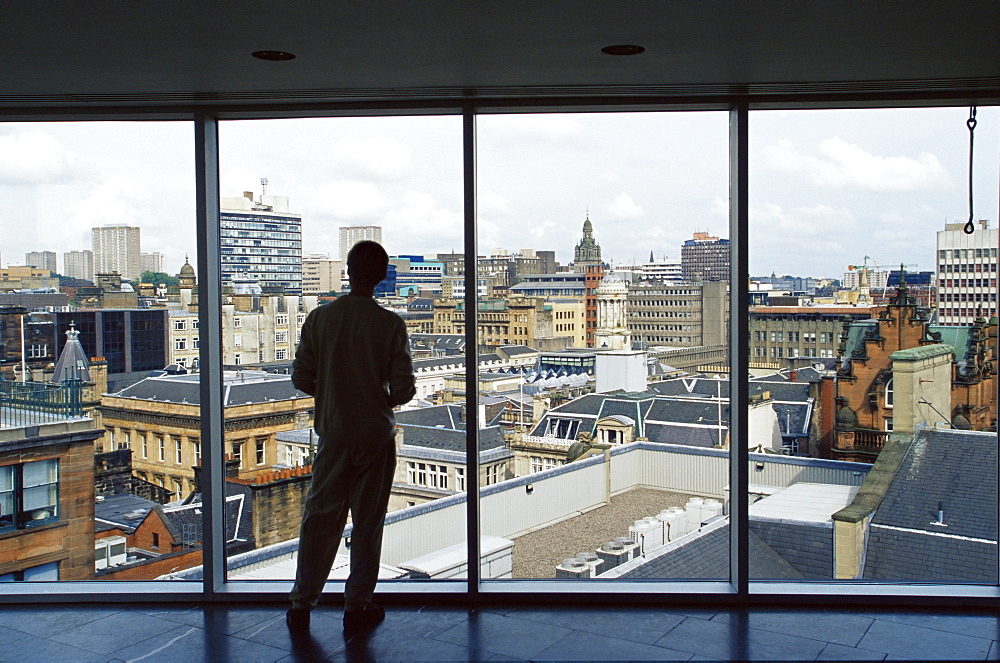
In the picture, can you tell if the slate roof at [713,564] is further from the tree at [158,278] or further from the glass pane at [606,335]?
the tree at [158,278]

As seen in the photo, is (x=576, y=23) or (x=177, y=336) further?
(x=177, y=336)

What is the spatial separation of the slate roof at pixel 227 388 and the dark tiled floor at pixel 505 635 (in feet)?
3.17

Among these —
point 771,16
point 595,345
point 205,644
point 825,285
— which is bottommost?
point 205,644

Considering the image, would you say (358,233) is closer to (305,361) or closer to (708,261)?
(305,361)

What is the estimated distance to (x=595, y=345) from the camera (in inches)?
158

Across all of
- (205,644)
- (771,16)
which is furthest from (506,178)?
(205,644)

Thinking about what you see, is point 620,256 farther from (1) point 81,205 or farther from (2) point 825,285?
(1) point 81,205

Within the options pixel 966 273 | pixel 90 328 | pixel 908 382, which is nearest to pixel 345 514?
pixel 90 328

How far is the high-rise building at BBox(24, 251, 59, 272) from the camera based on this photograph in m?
4.09

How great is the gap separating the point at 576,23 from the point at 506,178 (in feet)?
4.26

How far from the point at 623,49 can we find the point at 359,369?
158cm

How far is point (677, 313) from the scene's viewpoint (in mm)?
3965

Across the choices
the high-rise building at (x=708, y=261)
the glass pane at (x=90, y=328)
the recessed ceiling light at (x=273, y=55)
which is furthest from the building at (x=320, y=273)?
the high-rise building at (x=708, y=261)

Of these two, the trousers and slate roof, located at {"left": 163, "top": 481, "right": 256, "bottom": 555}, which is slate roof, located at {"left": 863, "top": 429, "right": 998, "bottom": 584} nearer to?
the trousers
